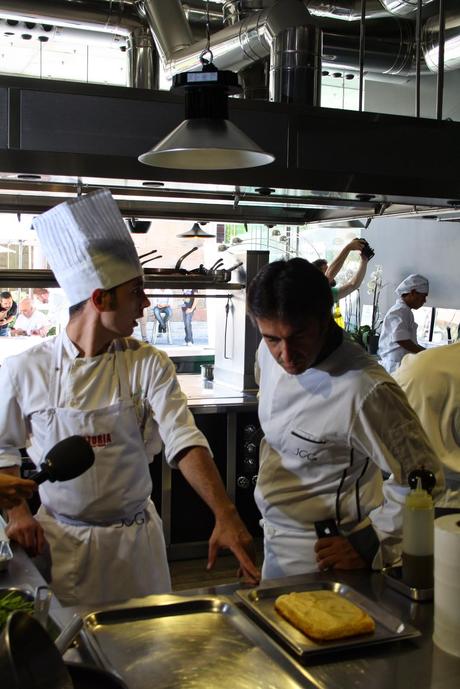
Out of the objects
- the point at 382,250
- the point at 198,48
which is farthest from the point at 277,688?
the point at 382,250

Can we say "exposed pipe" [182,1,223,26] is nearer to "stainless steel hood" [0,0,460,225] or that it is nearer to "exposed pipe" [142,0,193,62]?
"exposed pipe" [142,0,193,62]

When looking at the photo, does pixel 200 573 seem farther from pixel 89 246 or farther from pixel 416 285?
pixel 416 285

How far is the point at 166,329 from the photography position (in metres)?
8.01

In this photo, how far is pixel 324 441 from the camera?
1.98 metres

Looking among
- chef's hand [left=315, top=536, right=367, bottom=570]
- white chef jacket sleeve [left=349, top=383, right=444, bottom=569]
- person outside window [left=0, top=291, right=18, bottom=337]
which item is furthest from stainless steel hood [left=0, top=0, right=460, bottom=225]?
person outside window [left=0, top=291, right=18, bottom=337]

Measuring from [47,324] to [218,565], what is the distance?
174 inches

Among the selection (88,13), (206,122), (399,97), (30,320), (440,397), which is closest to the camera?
(206,122)

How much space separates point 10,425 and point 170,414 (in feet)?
1.53

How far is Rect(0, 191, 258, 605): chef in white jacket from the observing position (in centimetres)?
217

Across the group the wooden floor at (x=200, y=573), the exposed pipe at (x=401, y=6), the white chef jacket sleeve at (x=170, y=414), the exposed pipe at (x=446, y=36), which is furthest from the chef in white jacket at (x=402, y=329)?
the white chef jacket sleeve at (x=170, y=414)

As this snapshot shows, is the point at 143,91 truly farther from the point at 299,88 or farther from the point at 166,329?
the point at 166,329

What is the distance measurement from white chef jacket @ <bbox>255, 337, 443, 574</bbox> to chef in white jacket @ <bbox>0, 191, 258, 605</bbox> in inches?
7.9

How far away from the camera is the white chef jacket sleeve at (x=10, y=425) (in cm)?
224

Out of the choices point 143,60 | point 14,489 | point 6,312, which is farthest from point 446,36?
point 6,312
